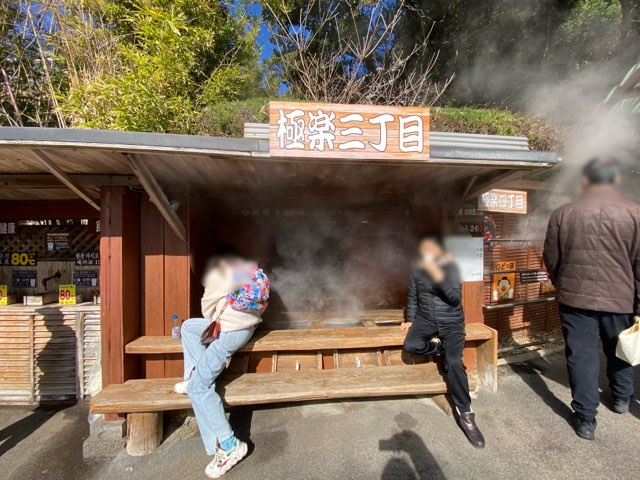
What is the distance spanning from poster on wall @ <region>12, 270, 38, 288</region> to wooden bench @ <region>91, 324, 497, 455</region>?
2.44 meters

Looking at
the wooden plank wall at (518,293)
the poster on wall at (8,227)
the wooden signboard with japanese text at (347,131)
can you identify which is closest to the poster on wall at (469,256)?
the wooden plank wall at (518,293)

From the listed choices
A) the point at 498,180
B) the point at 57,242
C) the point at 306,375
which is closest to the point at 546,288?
the point at 498,180

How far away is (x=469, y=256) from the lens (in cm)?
399

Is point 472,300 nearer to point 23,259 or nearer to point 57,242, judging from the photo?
point 57,242

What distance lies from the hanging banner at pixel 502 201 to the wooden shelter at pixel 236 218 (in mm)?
698

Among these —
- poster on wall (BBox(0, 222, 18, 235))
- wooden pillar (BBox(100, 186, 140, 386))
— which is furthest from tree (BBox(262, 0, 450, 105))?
poster on wall (BBox(0, 222, 18, 235))

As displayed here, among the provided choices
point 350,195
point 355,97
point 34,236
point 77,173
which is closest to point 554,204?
point 350,195

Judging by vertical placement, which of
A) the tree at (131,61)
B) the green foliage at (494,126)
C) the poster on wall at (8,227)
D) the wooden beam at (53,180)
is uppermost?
the tree at (131,61)

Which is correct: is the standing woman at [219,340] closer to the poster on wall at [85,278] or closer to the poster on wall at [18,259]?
the poster on wall at [85,278]

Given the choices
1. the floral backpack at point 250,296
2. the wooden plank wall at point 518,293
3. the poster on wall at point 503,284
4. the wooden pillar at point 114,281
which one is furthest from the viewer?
the wooden plank wall at point 518,293

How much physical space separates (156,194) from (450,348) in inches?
128

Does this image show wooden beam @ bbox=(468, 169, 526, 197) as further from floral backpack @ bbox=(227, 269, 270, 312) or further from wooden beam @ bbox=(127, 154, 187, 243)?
wooden beam @ bbox=(127, 154, 187, 243)

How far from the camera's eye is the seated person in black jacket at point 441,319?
2965 millimetres

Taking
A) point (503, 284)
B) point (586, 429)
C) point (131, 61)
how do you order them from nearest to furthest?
point (586, 429)
point (503, 284)
point (131, 61)
